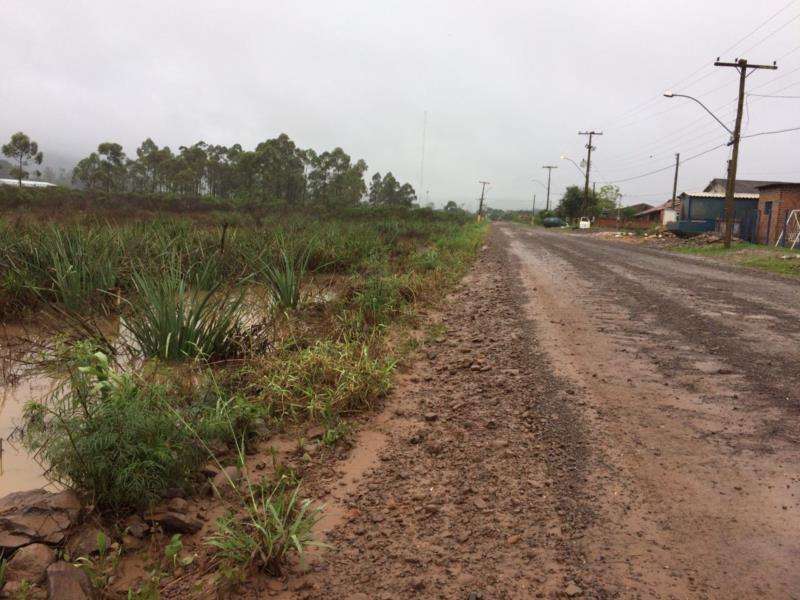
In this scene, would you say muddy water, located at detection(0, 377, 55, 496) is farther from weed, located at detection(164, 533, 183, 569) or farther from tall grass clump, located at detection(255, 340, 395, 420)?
tall grass clump, located at detection(255, 340, 395, 420)

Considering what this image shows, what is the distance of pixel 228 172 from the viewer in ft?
211

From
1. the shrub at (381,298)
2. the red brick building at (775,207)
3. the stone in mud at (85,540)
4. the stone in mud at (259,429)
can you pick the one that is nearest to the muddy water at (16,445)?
the stone in mud at (85,540)

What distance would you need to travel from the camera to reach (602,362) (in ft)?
16.6

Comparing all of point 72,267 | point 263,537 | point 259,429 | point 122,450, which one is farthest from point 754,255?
point 122,450

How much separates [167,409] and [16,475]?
1047 mm

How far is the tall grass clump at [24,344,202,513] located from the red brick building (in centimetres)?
2854

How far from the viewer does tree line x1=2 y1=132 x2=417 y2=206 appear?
54125 millimetres

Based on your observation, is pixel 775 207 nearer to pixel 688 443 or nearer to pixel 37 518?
pixel 688 443

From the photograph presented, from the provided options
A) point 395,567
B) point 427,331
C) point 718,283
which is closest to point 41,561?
point 395,567

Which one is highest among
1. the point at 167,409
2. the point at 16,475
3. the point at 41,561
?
the point at 167,409

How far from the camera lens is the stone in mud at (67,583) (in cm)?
206

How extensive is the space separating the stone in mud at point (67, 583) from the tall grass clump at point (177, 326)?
253 cm

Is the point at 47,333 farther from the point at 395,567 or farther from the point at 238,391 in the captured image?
the point at 395,567

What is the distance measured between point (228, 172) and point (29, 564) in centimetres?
6636
